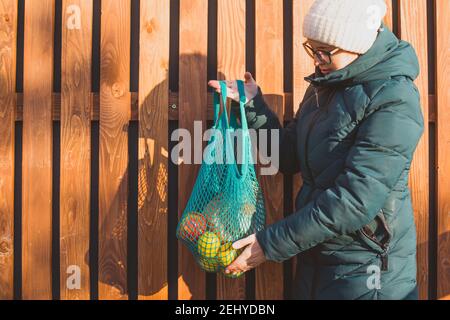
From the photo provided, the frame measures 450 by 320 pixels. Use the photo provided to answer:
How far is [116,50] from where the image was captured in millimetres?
2477

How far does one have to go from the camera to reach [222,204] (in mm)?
2059

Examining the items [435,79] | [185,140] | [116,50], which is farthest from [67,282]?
[435,79]

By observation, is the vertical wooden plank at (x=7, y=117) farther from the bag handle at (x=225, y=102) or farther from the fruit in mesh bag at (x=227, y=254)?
the fruit in mesh bag at (x=227, y=254)

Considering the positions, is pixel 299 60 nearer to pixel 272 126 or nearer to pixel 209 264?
pixel 272 126

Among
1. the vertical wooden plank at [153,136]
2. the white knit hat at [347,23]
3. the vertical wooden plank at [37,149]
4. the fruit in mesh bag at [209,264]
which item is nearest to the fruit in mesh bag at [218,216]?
the fruit in mesh bag at [209,264]

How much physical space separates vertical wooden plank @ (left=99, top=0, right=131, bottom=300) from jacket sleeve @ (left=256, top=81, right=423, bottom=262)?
43.2 inches

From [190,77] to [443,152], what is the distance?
1.43m

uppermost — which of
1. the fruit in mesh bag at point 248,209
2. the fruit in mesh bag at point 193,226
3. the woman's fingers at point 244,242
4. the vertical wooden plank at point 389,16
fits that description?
the vertical wooden plank at point 389,16

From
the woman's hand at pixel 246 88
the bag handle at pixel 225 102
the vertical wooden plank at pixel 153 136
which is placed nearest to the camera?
the bag handle at pixel 225 102

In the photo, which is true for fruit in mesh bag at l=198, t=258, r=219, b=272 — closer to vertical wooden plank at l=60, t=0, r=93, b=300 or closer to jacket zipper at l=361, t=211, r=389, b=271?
jacket zipper at l=361, t=211, r=389, b=271

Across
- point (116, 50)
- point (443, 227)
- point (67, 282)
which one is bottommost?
point (67, 282)

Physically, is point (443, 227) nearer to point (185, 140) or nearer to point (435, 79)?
point (435, 79)

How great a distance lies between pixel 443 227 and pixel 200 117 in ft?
4.77

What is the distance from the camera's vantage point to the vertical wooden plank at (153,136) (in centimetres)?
245
